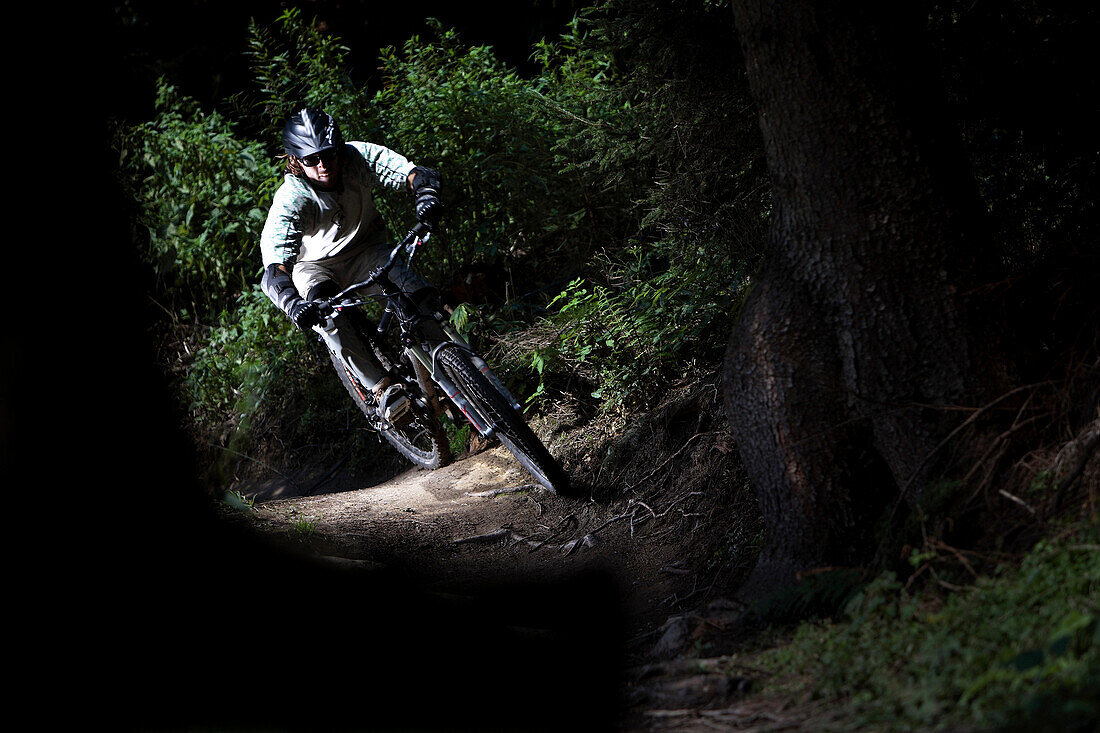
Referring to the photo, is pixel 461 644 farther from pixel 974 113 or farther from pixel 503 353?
pixel 503 353

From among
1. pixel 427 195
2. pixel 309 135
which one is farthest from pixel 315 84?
pixel 427 195

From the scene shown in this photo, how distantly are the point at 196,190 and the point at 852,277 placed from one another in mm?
7921

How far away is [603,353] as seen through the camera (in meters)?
6.36

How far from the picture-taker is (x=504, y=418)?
5.22 metres

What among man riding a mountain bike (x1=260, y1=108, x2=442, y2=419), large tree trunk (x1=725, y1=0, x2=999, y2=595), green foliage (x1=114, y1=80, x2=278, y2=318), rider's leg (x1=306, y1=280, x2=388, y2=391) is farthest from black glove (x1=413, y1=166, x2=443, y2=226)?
green foliage (x1=114, y1=80, x2=278, y2=318)

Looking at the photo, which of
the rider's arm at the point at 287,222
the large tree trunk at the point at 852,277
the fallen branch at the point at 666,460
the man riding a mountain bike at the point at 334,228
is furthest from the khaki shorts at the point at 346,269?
the large tree trunk at the point at 852,277

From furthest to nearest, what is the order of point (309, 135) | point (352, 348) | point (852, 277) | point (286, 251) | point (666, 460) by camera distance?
point (352, 348) < point (286, 251) < point (309, 135) < point (666, 460) < point (852, 277)

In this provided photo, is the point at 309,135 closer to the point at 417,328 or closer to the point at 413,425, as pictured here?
the point at 417,328

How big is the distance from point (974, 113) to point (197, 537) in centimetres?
395

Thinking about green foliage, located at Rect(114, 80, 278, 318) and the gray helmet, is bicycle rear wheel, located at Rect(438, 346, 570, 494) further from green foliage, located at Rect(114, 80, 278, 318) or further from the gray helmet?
green foliage, located at Rect(114, 80, 278, 318)

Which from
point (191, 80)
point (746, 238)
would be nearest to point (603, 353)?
point (746, 238)

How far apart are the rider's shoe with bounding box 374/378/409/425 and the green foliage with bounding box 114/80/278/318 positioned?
140 inches

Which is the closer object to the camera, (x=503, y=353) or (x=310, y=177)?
(x=310, y=177)

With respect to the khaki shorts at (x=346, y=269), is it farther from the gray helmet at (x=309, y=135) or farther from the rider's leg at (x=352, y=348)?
the gray helmet at (x=309, y=135)
